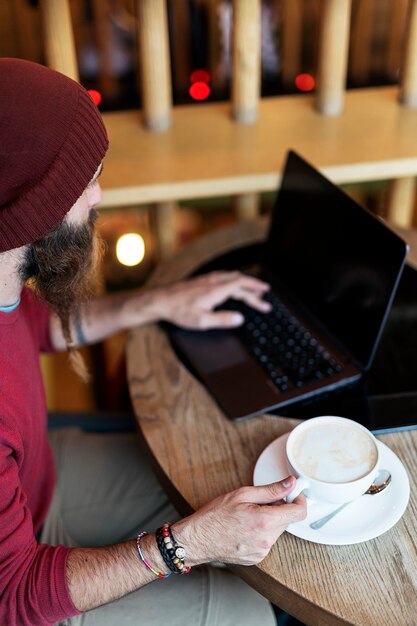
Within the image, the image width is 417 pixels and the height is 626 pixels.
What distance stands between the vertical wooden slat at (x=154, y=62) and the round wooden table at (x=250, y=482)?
51 cm

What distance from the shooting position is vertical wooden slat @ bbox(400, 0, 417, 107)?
1.49m

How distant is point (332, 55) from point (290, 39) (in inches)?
83.2

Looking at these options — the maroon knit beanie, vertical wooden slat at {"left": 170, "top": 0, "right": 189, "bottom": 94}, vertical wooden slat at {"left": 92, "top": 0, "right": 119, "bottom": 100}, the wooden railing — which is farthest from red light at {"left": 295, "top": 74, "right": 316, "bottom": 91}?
the maroon knit beanie

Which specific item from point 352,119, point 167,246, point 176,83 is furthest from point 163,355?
point 176,83

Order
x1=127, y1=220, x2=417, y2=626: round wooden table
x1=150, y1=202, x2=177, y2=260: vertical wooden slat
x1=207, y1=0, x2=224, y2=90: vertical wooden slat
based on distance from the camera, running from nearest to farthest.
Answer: x1=127, y1=220, x2=417, y2=626: round wooden table < x1=150, y1=202, x2=177, y2=260: vertical wooden slat < x1=207, y1=0, x2=224, y2=90: vertical wooden slat

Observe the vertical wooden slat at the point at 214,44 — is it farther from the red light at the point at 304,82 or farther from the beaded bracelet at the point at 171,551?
the beaded bracelet at the point at 171,551

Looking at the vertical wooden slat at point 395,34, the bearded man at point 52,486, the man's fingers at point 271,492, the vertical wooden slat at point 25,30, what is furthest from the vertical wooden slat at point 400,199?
the vertical wooden slat at point 25,30

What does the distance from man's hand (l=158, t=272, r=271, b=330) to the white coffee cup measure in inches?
14.1

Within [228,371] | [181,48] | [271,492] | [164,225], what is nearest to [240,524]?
[271,492]

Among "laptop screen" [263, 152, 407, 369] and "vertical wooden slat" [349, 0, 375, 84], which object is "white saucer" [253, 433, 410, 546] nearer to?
"laptop screen" [263, 152, 407, 369]

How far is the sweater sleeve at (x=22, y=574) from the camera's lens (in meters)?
0.89

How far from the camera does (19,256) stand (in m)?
0.96

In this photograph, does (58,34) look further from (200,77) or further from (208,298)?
(200,77)

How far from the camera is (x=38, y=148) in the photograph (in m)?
0.86
